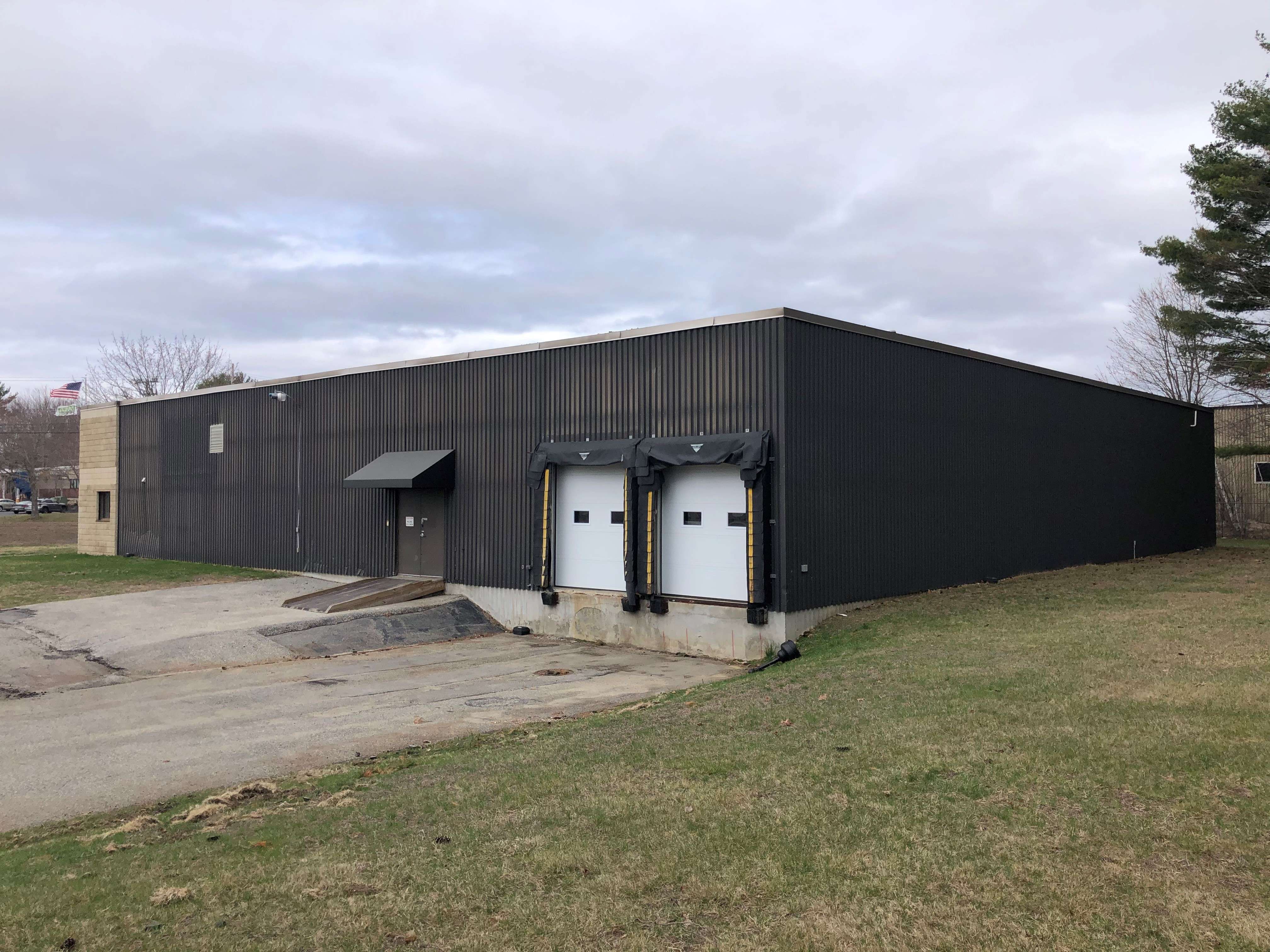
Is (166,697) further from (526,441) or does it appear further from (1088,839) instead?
(1088,839)

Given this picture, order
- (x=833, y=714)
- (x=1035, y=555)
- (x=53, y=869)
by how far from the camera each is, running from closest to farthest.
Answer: (x=53, y=869), (x=833, y=714), (x=1035, y=555)

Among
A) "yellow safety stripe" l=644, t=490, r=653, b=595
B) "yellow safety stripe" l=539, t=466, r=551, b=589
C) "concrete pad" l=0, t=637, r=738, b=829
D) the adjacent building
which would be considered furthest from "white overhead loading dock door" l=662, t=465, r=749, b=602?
the adjacent building

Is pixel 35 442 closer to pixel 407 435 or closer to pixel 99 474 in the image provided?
pixel 99 474

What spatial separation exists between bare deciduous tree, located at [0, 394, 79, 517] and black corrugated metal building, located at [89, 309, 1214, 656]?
6101 cm

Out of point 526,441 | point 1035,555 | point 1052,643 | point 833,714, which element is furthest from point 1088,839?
point 1035,555

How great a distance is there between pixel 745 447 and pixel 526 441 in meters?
5.95

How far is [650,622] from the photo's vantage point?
18.1 metres

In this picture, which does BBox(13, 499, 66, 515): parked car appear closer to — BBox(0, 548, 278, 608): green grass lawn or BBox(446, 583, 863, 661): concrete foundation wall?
BBox(0, 548, 278, 608): green grass lawn

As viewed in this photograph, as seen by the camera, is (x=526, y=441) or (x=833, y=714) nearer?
(x=833, y=714)

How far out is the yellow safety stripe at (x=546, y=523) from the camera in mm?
19812

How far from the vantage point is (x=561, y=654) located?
17.4 m

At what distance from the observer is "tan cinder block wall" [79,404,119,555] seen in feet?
104

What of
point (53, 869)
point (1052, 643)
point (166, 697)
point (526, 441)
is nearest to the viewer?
point (53, 869)

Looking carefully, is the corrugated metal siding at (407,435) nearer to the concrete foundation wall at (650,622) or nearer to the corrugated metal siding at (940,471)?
the concrete foundation wall at (650,622)
